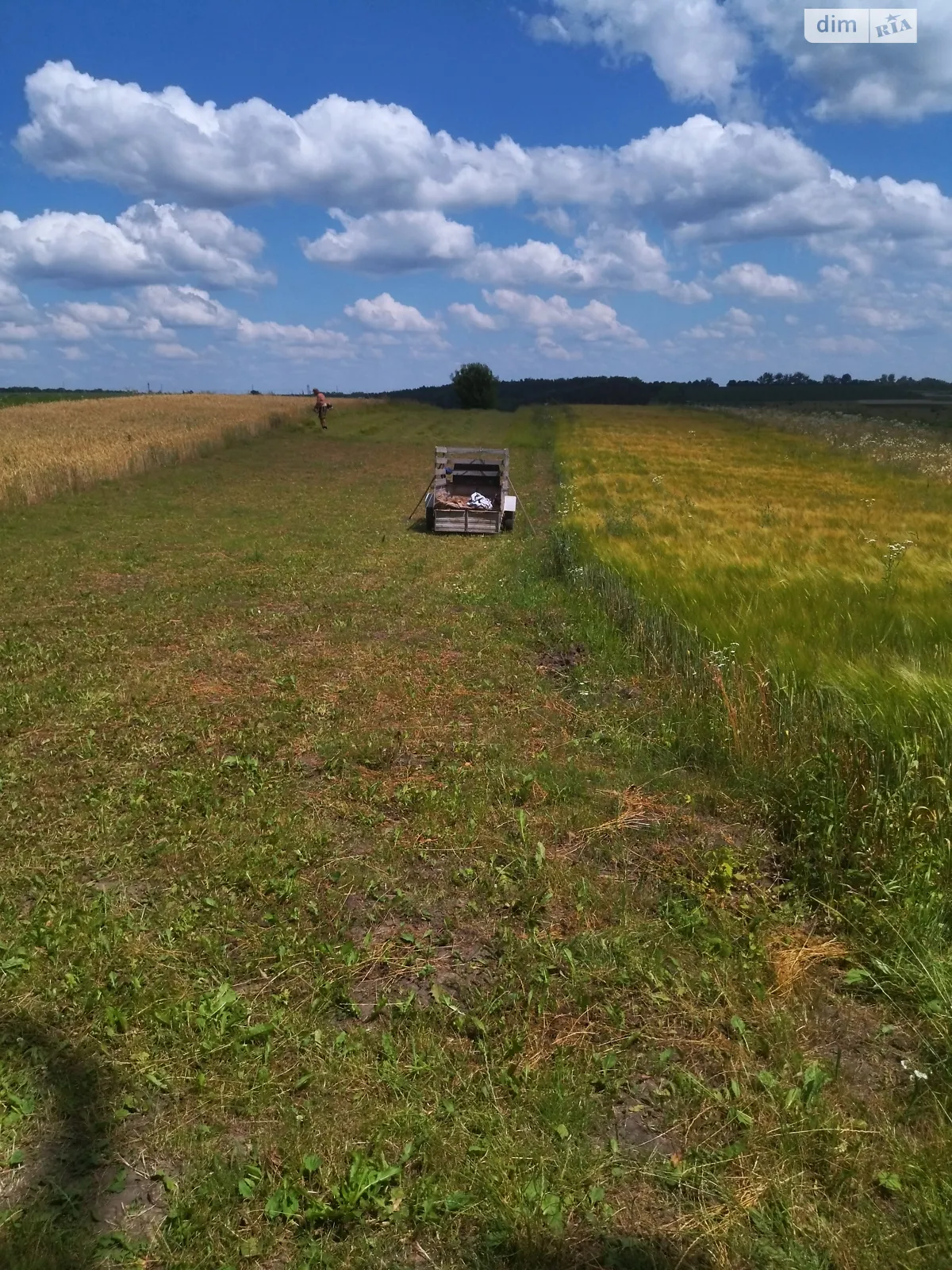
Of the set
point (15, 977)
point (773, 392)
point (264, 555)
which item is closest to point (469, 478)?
point (264, 555)

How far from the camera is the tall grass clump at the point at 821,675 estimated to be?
390 centimetres

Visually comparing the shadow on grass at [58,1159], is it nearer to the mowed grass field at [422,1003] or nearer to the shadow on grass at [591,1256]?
the mowed grass field at [422,1003]

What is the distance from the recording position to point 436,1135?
107 inches

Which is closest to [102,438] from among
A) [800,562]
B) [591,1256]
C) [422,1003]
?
[800,562]

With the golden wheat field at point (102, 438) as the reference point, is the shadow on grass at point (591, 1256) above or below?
below

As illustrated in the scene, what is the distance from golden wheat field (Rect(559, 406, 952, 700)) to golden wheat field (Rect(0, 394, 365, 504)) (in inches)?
430

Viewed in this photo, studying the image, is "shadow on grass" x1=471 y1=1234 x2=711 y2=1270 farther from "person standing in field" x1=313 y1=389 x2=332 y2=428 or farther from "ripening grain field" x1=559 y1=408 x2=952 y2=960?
"person standing in field" x1=313 y1=389 x2=332 y2=428

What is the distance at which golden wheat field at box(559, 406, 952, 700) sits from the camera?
5109 millimetres

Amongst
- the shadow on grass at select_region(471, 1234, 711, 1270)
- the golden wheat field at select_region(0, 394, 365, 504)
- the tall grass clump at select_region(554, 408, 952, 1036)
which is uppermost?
the golden wheat field at select_region(0, 394, 365, 504)

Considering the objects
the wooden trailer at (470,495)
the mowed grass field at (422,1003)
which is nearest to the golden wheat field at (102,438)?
the wooden trailer at (470,495)

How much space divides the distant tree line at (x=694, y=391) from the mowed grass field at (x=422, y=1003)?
84227mm

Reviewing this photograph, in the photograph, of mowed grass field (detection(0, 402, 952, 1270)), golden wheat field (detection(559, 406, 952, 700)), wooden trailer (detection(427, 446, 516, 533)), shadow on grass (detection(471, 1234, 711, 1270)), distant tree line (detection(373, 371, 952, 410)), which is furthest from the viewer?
distant tree line (detection(373, 371, 952, 410))

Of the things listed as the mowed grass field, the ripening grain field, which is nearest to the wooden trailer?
the ripening grain field

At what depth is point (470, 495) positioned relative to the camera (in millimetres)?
16125
